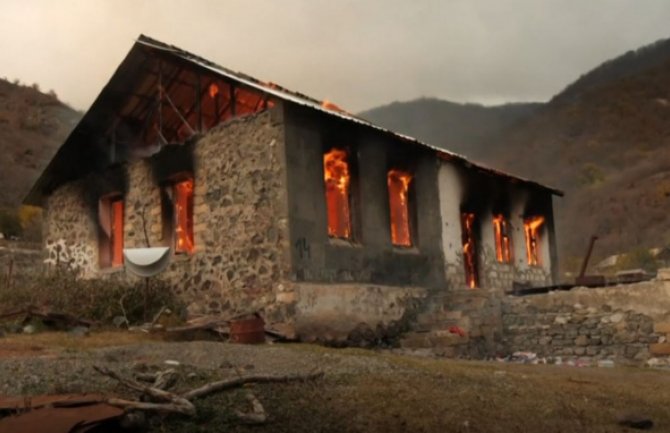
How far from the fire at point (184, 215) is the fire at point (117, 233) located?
2.27 m

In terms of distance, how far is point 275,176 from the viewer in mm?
11969

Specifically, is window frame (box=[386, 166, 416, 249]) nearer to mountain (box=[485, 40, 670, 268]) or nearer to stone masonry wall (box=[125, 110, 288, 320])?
stone masonry wall (box=[125, 110, 288, 320])

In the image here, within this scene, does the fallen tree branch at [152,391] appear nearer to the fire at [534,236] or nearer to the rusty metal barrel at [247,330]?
the rusty metal barrel at [247,330]

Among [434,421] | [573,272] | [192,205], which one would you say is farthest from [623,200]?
[434,421]

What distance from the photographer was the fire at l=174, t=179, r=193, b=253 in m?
13.9

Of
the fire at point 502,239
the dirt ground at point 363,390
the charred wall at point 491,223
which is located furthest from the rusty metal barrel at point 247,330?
the fire at point 502,239

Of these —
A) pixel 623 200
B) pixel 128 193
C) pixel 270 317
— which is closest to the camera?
pixel 270 317

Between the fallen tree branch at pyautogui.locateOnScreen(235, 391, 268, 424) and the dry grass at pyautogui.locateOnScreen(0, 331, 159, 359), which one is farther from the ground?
the dry grass at pyautogui.locateOnScreen(0, 331, 159, 359)

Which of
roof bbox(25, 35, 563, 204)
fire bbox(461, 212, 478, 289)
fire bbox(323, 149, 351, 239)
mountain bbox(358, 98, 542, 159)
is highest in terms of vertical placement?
mountain bbox(358, 98, 542, 159)

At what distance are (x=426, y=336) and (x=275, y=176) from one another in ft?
12.8

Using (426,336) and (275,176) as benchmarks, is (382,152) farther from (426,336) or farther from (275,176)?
(426,336)

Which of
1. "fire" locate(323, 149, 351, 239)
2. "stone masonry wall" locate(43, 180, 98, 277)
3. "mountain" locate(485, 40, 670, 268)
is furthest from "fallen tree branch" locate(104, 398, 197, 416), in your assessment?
"mountain" locate(485, 40, 670, 268)

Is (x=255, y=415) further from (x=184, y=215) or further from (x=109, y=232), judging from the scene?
(x=109, y=232)

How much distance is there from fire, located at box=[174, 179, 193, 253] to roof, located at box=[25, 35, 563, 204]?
2.47 metres
